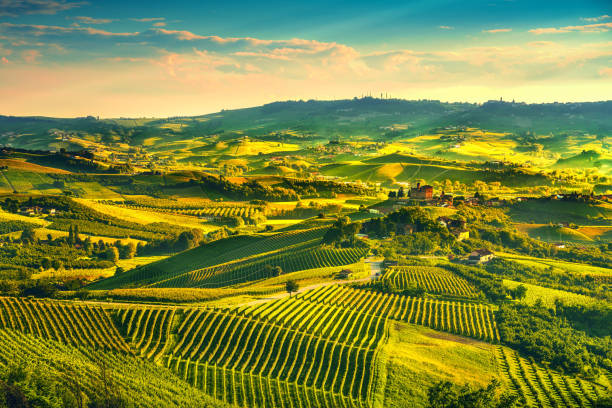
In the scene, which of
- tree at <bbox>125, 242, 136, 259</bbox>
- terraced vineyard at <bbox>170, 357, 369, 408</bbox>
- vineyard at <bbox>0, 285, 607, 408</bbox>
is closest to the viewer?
terraced vineyard at <bbox>170, 357, 369, 408</bbox>

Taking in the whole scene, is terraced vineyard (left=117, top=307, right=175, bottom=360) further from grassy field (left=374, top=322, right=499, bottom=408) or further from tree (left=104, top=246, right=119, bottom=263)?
tree (left=104, top=246, right=119, bottom=263)

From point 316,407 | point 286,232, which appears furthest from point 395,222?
point 316,407

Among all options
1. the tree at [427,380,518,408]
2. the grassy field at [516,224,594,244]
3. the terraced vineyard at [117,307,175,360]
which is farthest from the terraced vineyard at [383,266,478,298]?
the grassy field at [516,224,594,244]

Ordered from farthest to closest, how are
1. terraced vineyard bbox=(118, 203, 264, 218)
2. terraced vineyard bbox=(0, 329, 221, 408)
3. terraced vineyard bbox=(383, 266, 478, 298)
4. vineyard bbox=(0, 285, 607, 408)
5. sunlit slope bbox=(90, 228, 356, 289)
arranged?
terraced vineyard bbox=(118, 203, 264, 218), sunlit slope bbox=(90, 228, 356, 289), terraced vineyard bbox=(383, 266, 478, 298), vineyard bbox=(0, 285, 607, 408), terraced vineyard bbox=(0, 329, 221, 408)

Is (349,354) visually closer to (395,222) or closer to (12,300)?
(12,300)

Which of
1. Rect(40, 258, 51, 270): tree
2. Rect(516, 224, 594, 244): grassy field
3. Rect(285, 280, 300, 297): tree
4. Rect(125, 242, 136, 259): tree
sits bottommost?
Rect(125, 242, 136, 259): tree

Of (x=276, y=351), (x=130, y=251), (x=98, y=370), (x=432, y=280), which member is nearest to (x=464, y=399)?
(x=276, y=351)

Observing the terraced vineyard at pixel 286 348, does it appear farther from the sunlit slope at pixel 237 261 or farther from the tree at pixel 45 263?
the tree at pixel 45 263
